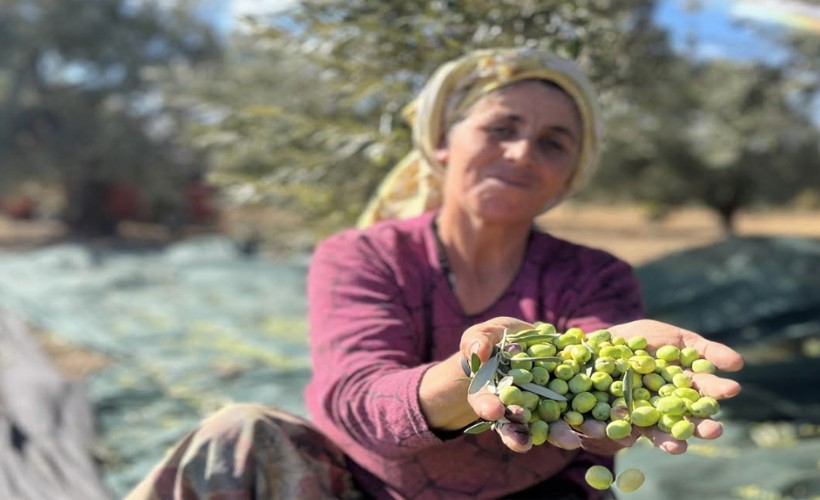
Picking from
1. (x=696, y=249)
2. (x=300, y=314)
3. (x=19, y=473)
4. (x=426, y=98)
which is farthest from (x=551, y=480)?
(x=300, y=314)

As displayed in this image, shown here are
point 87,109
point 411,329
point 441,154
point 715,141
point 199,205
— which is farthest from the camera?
point 199,205

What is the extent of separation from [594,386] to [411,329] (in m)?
0.53

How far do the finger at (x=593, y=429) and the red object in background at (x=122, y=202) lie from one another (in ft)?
53.5

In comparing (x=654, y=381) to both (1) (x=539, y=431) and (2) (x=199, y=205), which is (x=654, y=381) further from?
(2) (x=199, y=205)

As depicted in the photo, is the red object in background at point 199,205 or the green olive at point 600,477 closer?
the green olive at point 600,477

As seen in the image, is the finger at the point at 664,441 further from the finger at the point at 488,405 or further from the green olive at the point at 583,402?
the finger at the point at 488,405

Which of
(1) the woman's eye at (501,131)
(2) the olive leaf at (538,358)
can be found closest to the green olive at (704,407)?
(2) the olive leaf at (538,358)

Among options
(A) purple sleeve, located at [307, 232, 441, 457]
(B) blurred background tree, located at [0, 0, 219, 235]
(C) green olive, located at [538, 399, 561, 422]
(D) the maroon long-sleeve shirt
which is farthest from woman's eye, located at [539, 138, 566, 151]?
(B) blurred background tree, located at [0, 0, 219, 235]

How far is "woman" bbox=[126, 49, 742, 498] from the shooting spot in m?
1.58

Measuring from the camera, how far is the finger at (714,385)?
3.92 ft

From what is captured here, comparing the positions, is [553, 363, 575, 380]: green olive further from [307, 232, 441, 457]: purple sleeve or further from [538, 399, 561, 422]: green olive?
[307, 232, 441, 457]: purple sleeve

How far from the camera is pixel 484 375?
48.1 inches

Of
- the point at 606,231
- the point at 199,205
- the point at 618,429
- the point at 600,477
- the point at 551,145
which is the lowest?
the point at 606,231

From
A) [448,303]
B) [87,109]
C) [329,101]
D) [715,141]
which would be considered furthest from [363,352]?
[87,109]
